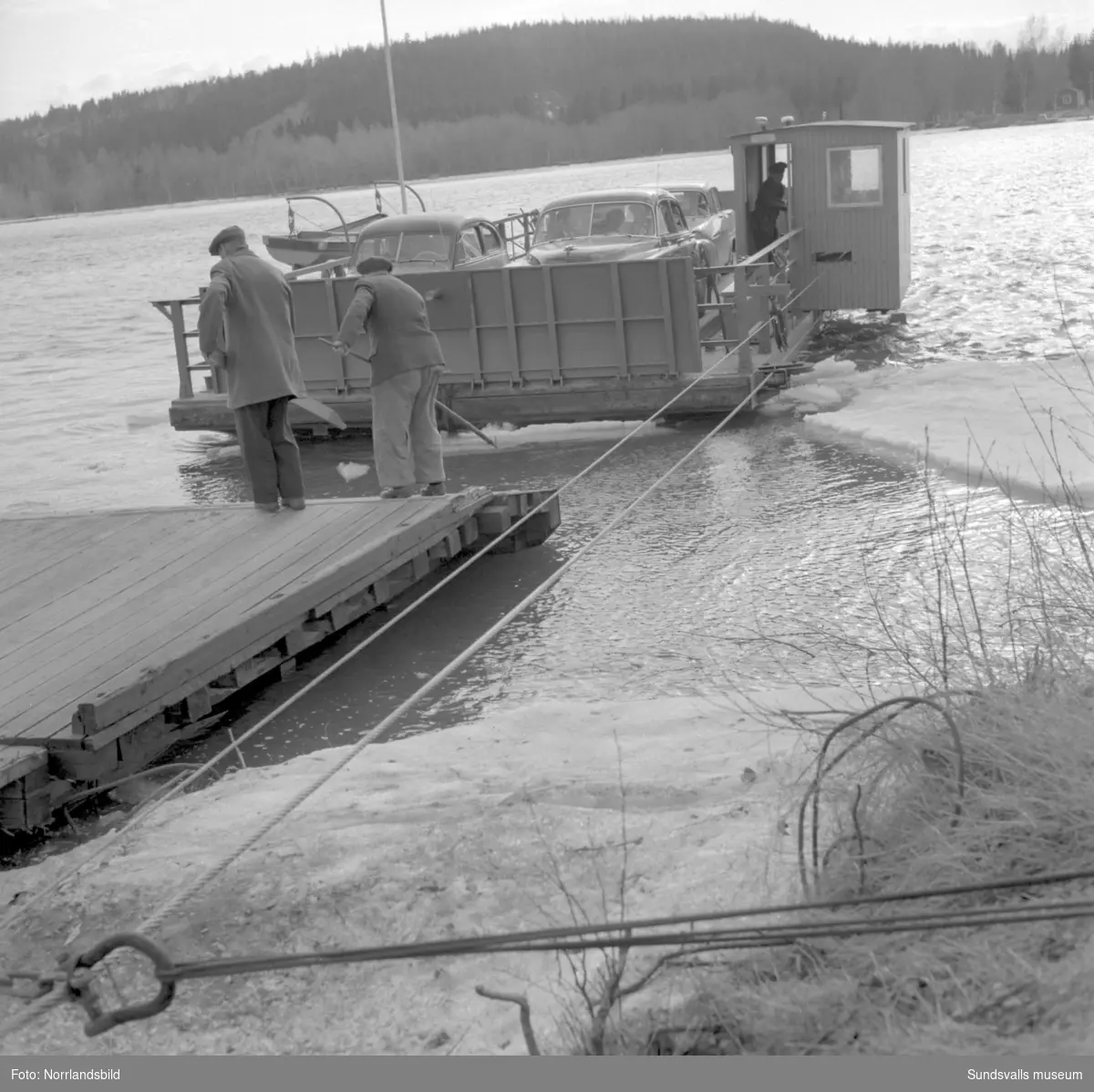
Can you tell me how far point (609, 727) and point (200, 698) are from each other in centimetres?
204

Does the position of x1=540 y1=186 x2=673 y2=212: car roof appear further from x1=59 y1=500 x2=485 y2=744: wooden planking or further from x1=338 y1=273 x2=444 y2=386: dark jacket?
x1=59 y1=500 x2=485 y2=744: wooden planking

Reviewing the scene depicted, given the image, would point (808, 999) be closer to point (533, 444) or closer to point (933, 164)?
point (533, 444)

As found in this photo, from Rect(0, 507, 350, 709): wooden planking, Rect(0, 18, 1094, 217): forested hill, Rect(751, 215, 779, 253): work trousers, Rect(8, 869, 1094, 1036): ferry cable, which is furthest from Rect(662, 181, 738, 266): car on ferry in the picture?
Rect(0, 18, 1094, 217): forested hill

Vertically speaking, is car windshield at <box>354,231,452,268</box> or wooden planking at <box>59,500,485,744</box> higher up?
car windshield at <box>354,231,452,268</box>

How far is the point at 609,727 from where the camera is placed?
20.9 feet

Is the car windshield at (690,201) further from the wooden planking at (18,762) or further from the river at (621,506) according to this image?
the wooden planking at (18,762)

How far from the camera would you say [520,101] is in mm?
161375

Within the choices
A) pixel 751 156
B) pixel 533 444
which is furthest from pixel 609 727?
pixel 751 156

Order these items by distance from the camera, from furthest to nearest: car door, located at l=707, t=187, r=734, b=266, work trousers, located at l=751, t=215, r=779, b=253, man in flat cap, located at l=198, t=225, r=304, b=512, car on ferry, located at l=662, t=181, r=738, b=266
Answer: car door, located at l=707, t=187, r=734, b=266, car on ferry, located at l=662, t=181, r=738, b=266, work trousers, located at l=751, t=215, r=779, b=253, man in flat cap, located at l=198, t=225, r=304, b=512

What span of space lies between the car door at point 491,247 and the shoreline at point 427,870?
12028 mm

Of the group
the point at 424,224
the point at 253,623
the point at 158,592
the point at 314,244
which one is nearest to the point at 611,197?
the point at 424,224

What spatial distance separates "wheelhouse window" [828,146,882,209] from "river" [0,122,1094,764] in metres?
2.13

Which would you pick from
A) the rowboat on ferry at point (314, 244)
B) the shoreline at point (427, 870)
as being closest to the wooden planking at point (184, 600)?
the shoreline at point (427, 870)

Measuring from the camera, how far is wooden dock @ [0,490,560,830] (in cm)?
610
